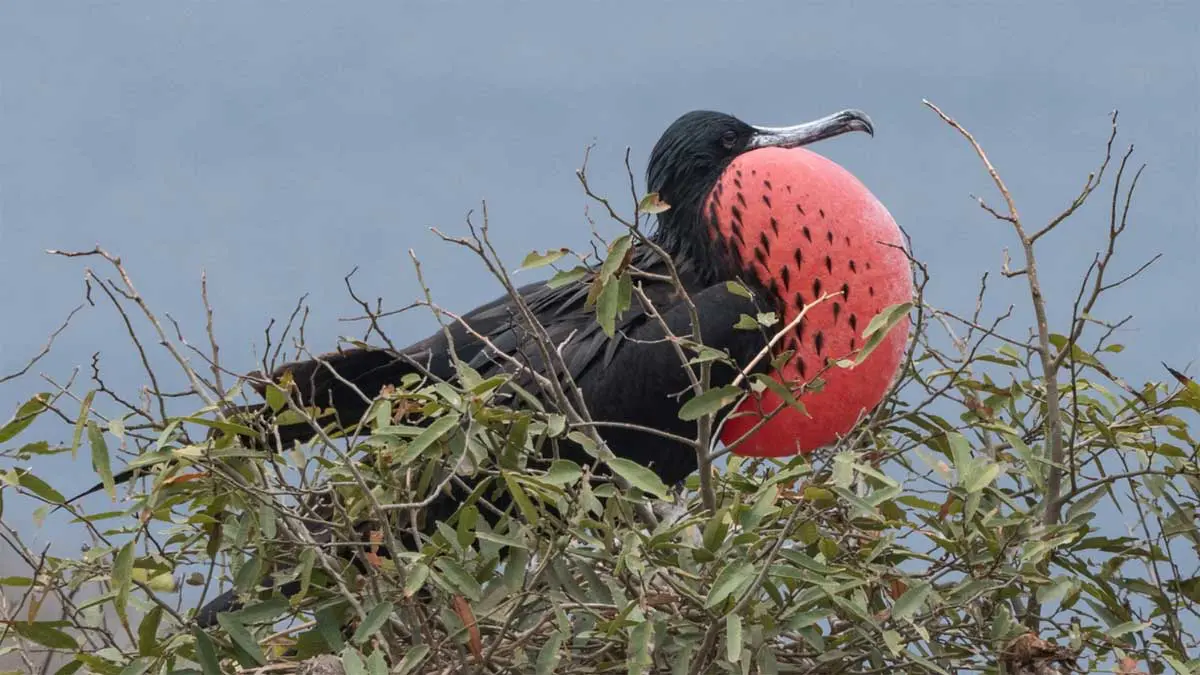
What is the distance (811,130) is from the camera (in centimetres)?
337

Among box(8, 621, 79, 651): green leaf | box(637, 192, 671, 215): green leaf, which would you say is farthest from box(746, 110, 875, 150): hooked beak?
box(8, 621, 79, 651): green leaf

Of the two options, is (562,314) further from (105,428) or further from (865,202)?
(105,428)

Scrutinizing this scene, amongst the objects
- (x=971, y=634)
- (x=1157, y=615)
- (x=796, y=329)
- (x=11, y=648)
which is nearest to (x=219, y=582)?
(x=11, y=648)

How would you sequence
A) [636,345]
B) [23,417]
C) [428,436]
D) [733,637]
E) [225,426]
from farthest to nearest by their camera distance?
1. [636,345]
2. [23,417]
3. [225,426]
4. [428,436]
5. [733,637]

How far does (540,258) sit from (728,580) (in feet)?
1.72

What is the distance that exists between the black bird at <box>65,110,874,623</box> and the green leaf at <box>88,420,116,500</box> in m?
0.55

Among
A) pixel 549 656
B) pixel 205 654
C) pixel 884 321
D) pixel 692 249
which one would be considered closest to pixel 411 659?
pixel 549 656

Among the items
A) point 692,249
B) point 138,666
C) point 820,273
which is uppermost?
point 692,249

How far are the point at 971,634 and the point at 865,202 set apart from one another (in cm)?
87

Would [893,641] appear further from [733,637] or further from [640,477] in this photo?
[640,477]

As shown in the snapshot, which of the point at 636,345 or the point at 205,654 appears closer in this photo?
the point at 205,654

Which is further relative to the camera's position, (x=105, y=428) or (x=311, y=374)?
(x=311, y=374)

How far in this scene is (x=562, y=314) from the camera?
3223 millimetres

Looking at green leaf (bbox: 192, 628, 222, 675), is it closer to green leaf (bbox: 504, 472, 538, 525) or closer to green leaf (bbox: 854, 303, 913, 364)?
green leaf (bbox: 504, 472, 538, 525)
